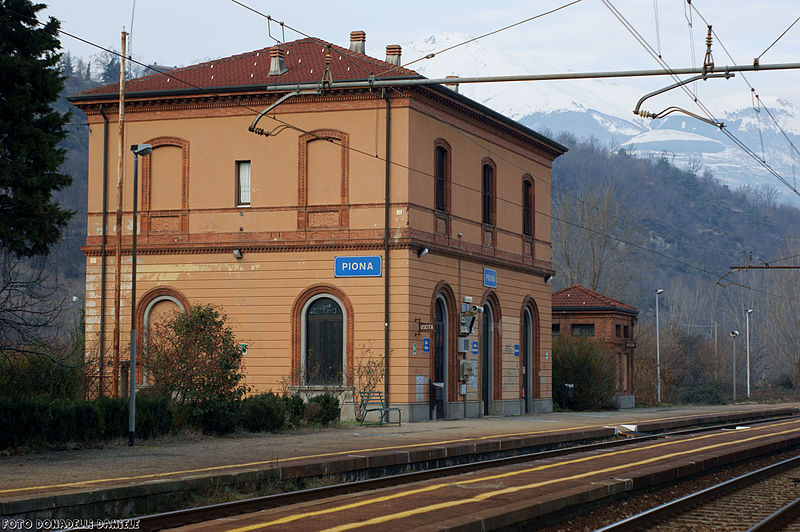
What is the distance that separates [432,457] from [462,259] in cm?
1586

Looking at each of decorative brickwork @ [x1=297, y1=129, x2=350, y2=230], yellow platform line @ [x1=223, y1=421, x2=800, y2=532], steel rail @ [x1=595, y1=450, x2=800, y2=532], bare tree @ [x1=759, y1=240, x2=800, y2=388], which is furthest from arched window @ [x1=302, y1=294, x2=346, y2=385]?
bare tree @ [x1=759, y1=240, x2=800, y2=388]

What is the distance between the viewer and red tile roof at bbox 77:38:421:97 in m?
33.7

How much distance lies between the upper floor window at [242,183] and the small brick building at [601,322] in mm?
22372

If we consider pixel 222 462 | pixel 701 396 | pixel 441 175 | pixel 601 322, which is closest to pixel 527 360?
pixel 441 175

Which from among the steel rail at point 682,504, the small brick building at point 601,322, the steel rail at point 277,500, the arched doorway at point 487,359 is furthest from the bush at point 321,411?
the small brick building at point 601,322

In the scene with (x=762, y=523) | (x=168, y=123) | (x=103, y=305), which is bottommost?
(x=762, y=523)

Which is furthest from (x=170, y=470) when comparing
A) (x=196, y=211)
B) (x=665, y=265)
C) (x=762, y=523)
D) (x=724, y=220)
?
(x=724, y=220)

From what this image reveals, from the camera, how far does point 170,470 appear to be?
1598 cm

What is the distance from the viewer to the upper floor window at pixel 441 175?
34.4m

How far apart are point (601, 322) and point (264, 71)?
23.6 metres

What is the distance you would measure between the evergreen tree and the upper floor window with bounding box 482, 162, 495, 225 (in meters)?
19.7

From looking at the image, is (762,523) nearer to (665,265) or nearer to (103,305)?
(103,305)

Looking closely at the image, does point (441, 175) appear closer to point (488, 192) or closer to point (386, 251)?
point (488, 192)

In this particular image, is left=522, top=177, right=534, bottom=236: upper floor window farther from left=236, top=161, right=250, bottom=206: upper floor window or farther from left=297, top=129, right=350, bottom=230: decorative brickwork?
left=236, top=161, right=250, bottom=206: upper floor window
